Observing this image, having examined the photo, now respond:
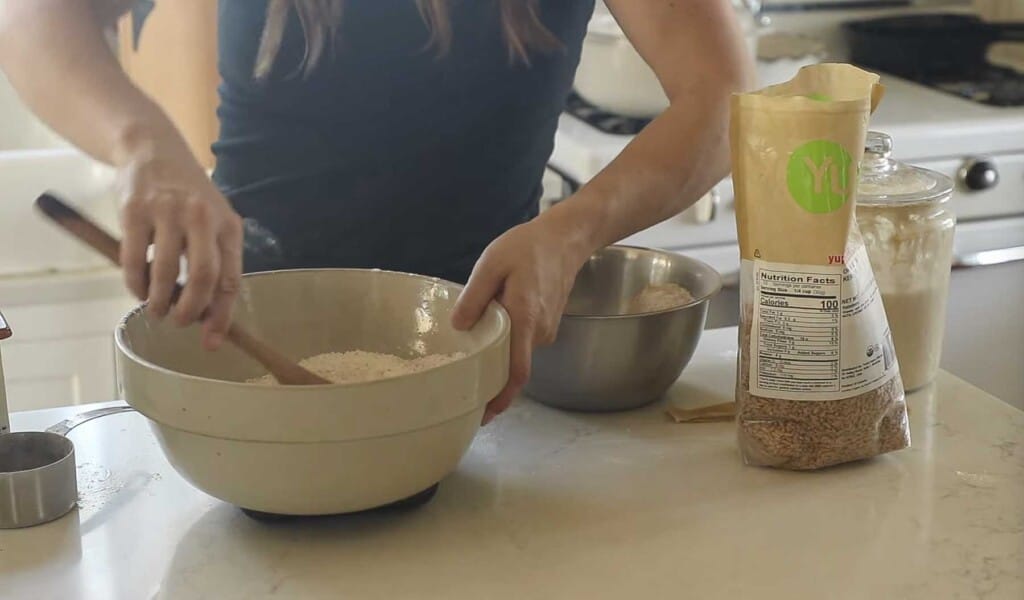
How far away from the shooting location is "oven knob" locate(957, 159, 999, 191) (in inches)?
78.9

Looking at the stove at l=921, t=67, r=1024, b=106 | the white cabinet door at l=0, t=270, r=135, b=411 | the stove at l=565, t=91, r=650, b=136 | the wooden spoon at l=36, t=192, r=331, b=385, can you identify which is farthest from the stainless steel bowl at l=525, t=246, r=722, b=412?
the stove at l=921, t=67, r=1024, b=106

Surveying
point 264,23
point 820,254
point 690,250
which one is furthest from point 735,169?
point 690,250

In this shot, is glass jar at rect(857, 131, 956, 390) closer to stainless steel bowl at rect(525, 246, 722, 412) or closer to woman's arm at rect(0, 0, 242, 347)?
stainless steel bowl at rect(525, 246, 722, 412)

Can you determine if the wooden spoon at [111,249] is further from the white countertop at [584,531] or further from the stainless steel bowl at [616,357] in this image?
the stainless steel bowl at [616,357]

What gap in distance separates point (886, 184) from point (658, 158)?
7.6 inches

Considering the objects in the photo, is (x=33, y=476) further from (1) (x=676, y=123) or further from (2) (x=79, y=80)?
(1) (x=676, y=123)

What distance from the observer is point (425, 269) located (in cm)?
125

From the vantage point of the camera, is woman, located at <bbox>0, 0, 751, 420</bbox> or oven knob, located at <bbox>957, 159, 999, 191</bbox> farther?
oven knob, located at <bbox>957, 159, 999, 191</bbox>

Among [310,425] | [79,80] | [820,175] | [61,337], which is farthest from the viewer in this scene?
[61,337]

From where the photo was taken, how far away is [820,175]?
2.77ft

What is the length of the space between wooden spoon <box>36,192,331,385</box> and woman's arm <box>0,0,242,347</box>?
16 millimetres

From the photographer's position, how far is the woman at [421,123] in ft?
3.08

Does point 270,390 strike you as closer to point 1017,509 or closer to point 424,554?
point 424,554

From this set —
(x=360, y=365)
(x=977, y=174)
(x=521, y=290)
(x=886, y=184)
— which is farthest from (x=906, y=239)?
(x=977, y=174)
